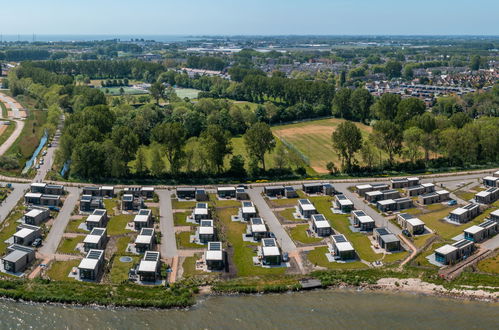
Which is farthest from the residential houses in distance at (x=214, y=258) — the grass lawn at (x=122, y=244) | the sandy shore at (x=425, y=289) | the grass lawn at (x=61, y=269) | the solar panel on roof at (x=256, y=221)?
the sandy shore at (x=425, y=289)

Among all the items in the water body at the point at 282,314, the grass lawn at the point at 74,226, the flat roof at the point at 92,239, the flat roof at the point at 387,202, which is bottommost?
the water body at the point at 282,314

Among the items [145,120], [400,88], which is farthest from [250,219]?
[400,88]

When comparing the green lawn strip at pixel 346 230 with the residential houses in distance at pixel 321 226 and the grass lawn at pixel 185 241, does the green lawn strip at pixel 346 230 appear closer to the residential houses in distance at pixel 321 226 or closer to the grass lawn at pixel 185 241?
the residential houses in distance at pixel 321 226

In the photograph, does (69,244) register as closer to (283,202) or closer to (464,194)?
(283,202)

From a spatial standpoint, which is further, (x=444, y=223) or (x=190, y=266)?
(x=444, y=223)

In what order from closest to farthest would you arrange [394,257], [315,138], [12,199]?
[394,257] < [12,199] < [315,138]

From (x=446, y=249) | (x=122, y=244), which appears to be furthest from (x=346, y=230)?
(x=122, y=244)
